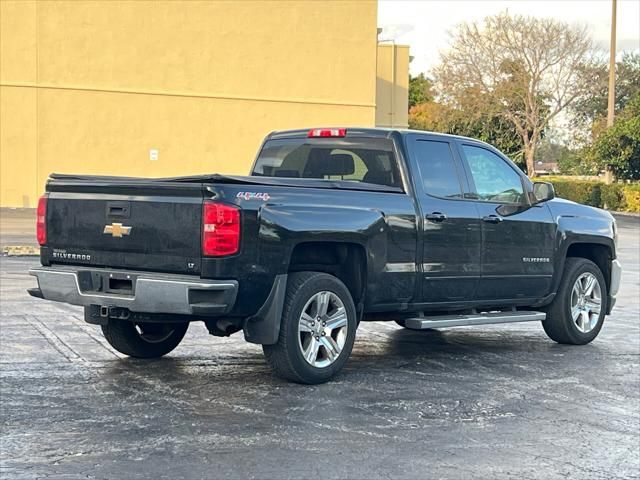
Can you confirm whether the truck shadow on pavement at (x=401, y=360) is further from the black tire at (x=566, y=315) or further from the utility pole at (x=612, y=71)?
the utility pole at (x=612, y=71)

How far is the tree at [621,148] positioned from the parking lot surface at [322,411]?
34.6 metres

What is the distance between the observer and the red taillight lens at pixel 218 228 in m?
7.09

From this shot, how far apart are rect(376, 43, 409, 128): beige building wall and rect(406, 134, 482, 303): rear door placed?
3525cm

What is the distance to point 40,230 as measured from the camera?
811 centimetres

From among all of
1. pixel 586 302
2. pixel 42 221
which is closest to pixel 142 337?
pixel 42 221

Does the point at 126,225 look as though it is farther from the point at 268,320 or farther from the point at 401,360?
the point at 401,360

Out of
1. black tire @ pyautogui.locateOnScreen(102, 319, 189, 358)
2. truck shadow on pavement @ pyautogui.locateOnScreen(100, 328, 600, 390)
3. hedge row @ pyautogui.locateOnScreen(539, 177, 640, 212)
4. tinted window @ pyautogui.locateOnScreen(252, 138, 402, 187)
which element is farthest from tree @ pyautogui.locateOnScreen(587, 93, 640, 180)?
black tire @ pyautogui.locateOnScreen(102, 319, 189, 358)

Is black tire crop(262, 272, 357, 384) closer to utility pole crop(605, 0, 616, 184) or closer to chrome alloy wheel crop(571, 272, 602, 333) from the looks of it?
chrome alloy wheel crop(571, 272, 602, 333)

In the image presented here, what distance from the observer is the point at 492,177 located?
959cm

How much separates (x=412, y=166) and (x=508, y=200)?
133cm

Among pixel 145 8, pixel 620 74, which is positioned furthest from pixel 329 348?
pixel 620 74

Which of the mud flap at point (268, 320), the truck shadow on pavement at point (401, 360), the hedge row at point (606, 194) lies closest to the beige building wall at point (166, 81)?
the hedge row at point (606, 194)

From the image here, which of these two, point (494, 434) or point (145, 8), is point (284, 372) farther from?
point (145, 8)

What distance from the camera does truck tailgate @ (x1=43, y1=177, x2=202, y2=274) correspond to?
720 centimetres
